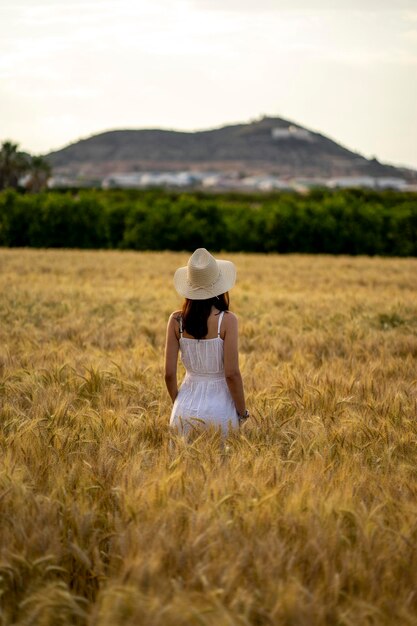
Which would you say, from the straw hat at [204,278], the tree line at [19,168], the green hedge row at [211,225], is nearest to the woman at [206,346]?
the straw hat at [204,278]

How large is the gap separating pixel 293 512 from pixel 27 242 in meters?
36.2

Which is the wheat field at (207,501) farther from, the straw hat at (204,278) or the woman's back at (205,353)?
the straw hat at (204,278)

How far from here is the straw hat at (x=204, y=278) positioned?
14.9ft

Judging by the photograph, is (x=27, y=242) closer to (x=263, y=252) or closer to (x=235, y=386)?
(x=263, y=252)

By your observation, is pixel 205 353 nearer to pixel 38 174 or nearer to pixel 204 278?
pixel 204 278

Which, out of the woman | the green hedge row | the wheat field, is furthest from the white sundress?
the green hedge row

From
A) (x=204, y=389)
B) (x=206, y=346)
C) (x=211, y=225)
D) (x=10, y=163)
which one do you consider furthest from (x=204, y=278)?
(x=10, y=163)

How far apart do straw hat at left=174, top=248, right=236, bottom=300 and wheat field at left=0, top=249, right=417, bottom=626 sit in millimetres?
800

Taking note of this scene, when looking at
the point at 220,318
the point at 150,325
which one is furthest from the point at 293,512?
the point at 150,325

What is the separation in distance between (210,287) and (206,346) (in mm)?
372

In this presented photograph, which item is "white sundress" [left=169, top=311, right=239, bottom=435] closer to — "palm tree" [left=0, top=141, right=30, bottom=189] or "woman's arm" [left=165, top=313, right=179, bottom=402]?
"woman's arm" [left=165, top=313, right=179, bottom=402]

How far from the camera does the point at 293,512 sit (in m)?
2.95

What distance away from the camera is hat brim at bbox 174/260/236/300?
460cm

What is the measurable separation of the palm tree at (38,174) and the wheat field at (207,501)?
3079 inches
